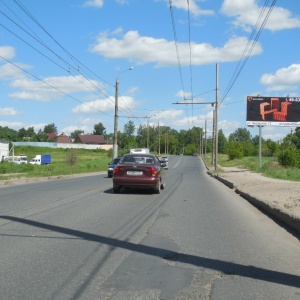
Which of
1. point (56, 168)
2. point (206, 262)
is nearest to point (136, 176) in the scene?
point (206, 262)

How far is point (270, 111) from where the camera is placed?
1608 inches

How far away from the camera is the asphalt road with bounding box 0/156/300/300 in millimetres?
5312

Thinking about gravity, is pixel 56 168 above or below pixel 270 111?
below

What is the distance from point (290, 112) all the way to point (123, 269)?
37134 millimetres

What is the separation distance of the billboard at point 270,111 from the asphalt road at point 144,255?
2953cm

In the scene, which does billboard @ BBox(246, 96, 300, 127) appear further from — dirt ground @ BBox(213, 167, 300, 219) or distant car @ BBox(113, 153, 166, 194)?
distant car @ BBox(113, 153, 166, 194)

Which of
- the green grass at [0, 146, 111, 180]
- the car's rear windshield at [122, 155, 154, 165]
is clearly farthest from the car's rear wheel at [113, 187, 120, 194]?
the green grass at [0, 146, 111, 180]

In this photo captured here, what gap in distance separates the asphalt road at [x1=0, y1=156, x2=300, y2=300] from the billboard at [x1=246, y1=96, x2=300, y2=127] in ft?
96.9

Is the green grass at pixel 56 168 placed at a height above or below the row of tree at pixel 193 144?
below

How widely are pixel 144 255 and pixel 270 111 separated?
35.8 meters

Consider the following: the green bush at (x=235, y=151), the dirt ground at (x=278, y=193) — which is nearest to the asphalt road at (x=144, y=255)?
the dirt ground at (x=278, y=193)

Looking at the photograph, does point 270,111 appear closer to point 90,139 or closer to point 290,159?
point 290,159

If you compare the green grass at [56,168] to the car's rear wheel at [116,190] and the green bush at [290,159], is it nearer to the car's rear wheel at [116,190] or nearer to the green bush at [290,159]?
the car's rear wheel at [116,190]

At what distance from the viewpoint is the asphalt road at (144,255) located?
5312mm
